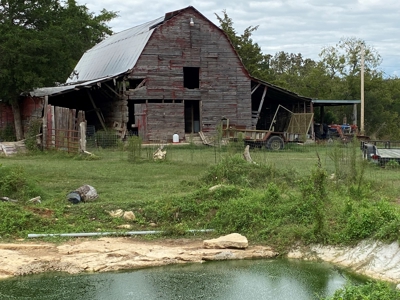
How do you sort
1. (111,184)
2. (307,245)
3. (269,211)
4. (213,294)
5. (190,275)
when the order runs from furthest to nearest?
(111,184)
(269,211)
(307,245)
(190,275)
(213,294)

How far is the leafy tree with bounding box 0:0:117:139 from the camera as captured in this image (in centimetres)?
2480

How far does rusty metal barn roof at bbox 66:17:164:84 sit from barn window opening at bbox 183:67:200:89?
2783mm

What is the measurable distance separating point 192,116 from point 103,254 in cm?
2146

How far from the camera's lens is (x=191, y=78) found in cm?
3083

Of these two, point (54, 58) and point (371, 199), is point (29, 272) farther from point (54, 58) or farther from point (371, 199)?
point (54, 58)

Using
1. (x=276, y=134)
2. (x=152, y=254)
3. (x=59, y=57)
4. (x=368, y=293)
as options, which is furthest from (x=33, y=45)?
(x=368, y=293)

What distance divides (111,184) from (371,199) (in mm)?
6168

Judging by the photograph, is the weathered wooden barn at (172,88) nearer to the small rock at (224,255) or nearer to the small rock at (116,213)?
the small rock at (116,213)

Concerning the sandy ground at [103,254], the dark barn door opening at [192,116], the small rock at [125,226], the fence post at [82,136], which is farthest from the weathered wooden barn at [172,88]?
the sandy ground at [103,254]

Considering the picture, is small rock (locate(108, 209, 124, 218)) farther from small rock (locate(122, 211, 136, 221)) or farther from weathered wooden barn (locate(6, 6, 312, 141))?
weathered wooden barn (locate(6, 6, 312, 141))

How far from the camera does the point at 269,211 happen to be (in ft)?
34.6

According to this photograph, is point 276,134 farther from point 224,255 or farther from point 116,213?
point 224,255

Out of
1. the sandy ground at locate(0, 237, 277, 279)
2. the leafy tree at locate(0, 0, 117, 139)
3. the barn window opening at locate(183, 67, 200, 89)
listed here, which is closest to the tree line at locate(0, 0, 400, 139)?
the leafy tree at locate(0, 0, 117, 139)

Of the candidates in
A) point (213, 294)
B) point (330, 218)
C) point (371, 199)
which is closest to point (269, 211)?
point (330, 218)
